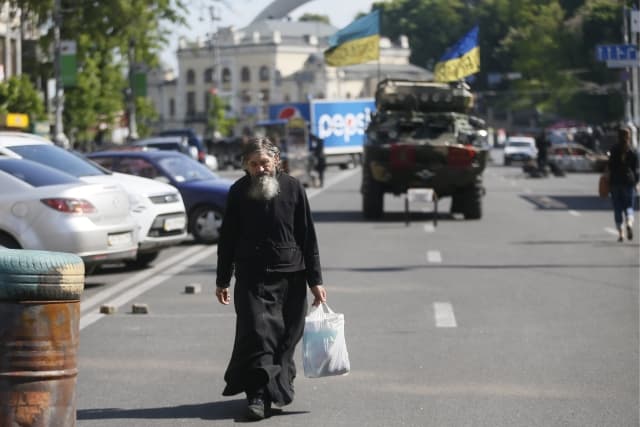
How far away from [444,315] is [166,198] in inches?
270

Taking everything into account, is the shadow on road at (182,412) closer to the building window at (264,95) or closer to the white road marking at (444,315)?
the white road marking at (444,315)

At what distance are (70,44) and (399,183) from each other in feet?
73.0

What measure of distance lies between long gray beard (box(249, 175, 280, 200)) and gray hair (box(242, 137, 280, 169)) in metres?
0.12

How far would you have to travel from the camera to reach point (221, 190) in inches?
952

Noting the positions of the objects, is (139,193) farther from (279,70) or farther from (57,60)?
(279,70)

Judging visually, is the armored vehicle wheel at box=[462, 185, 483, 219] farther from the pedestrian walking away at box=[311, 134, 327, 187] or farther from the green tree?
the green tree

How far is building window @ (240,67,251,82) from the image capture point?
196 meters

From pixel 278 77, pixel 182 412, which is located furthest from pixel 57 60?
pixel 278 77

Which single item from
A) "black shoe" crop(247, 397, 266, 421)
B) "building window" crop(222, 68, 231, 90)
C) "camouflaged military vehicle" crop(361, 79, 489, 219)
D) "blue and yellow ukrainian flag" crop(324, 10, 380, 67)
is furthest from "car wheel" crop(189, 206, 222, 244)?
"building window" crop(222, 68, 231, 90)

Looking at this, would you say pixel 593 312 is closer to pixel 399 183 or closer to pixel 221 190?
pixel 221 190

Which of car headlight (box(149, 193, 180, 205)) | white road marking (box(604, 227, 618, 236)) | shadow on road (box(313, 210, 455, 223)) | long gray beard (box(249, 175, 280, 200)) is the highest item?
long gray beard (box(249, 175, 280, 200))

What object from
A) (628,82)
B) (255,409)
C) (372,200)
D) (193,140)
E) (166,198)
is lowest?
(193,140)

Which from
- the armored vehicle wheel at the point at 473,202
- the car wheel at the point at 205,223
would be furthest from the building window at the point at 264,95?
the car wheel at the point at 205,223

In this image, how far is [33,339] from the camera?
6648mm
